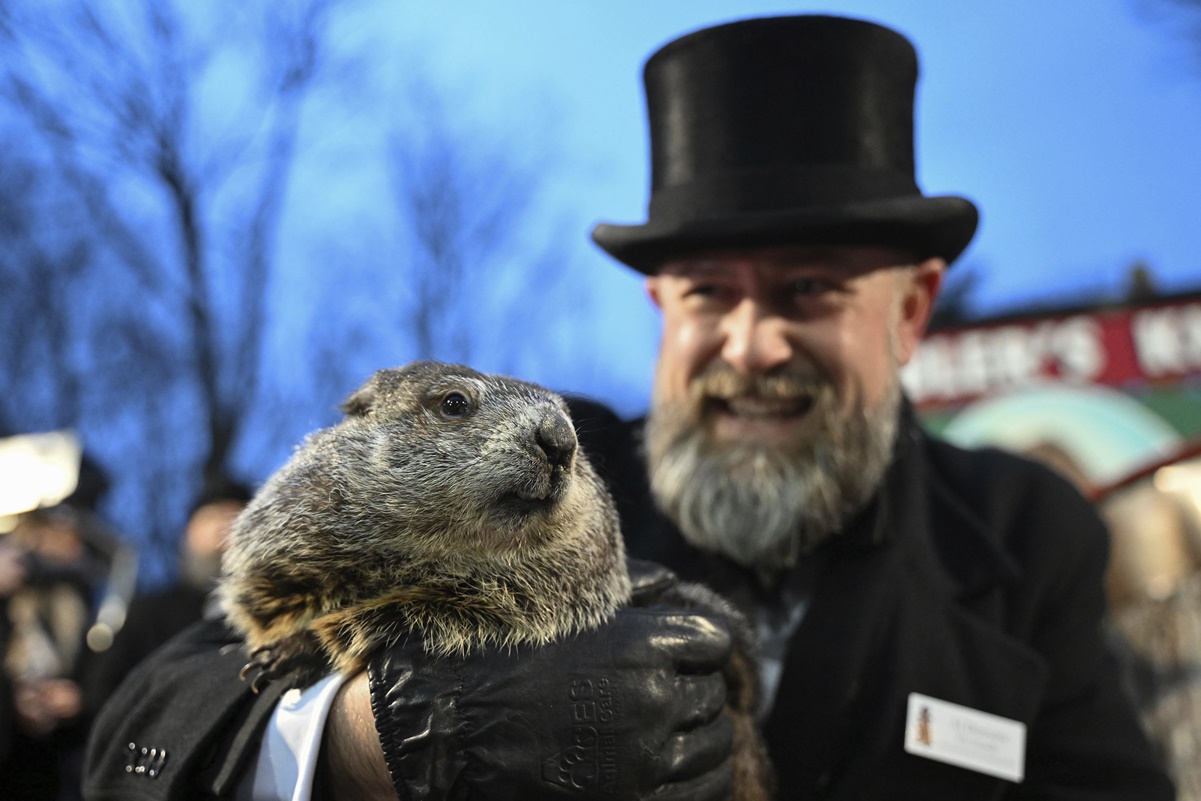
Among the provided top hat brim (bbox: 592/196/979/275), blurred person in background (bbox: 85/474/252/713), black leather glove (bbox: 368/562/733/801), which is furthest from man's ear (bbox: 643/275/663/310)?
blurred person in background (bbox: 85/474/252/713)

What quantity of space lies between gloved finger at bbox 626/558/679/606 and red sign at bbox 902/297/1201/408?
348 inches

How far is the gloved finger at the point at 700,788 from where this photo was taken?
1842 millimetres

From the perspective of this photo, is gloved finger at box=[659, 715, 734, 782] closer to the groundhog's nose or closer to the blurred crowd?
the groundhog's nose

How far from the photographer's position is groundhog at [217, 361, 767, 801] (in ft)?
5.83

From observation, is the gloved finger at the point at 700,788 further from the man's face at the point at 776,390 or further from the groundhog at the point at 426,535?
A: the man's face at the point at 776,390

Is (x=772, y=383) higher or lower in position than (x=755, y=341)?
lower

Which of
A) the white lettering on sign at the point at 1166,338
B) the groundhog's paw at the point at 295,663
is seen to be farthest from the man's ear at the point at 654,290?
the white lettering on sign at the point at 1166,338

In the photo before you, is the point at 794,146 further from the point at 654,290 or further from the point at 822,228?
the point at 654,290

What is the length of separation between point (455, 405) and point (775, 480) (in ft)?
4.09

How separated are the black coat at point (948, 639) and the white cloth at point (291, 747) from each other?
0.89 metres

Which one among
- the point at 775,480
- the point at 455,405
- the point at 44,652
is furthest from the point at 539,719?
the point at 44,652

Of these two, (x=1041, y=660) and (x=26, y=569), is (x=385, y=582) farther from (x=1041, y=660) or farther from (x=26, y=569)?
(x=26, y=569)

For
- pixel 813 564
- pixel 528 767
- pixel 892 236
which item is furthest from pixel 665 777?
pixel 892 236

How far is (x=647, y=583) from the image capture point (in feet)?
7.19
